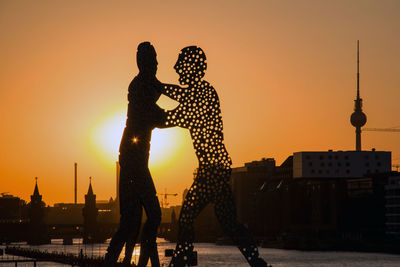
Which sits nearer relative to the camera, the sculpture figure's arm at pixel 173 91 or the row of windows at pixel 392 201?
the sculpture figure's arm at pixel 173 91

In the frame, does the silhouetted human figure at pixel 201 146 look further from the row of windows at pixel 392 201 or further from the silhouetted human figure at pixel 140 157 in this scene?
the row of windows at pixel 392 201

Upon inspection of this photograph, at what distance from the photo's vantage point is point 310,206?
614 ft

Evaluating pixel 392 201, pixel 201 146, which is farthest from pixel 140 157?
pixel 392 201

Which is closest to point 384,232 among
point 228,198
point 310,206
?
point 310,206

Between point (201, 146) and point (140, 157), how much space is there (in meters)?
2.56

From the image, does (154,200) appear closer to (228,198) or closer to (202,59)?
(228,198)

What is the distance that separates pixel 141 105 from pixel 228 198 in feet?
17.4

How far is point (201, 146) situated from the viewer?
1539 inches

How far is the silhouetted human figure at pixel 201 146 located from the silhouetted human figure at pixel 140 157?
0.83 metres

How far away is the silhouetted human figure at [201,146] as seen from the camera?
38969 mm

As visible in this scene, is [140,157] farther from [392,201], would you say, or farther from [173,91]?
[392,201]

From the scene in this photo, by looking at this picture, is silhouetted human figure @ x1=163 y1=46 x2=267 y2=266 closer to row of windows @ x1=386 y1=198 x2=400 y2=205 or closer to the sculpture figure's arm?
the sculpture figure's arm

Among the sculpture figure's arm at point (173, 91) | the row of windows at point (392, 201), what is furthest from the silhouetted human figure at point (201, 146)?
the row of windows at point (392, 201)

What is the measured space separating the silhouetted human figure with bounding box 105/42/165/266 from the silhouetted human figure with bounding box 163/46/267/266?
831mm
